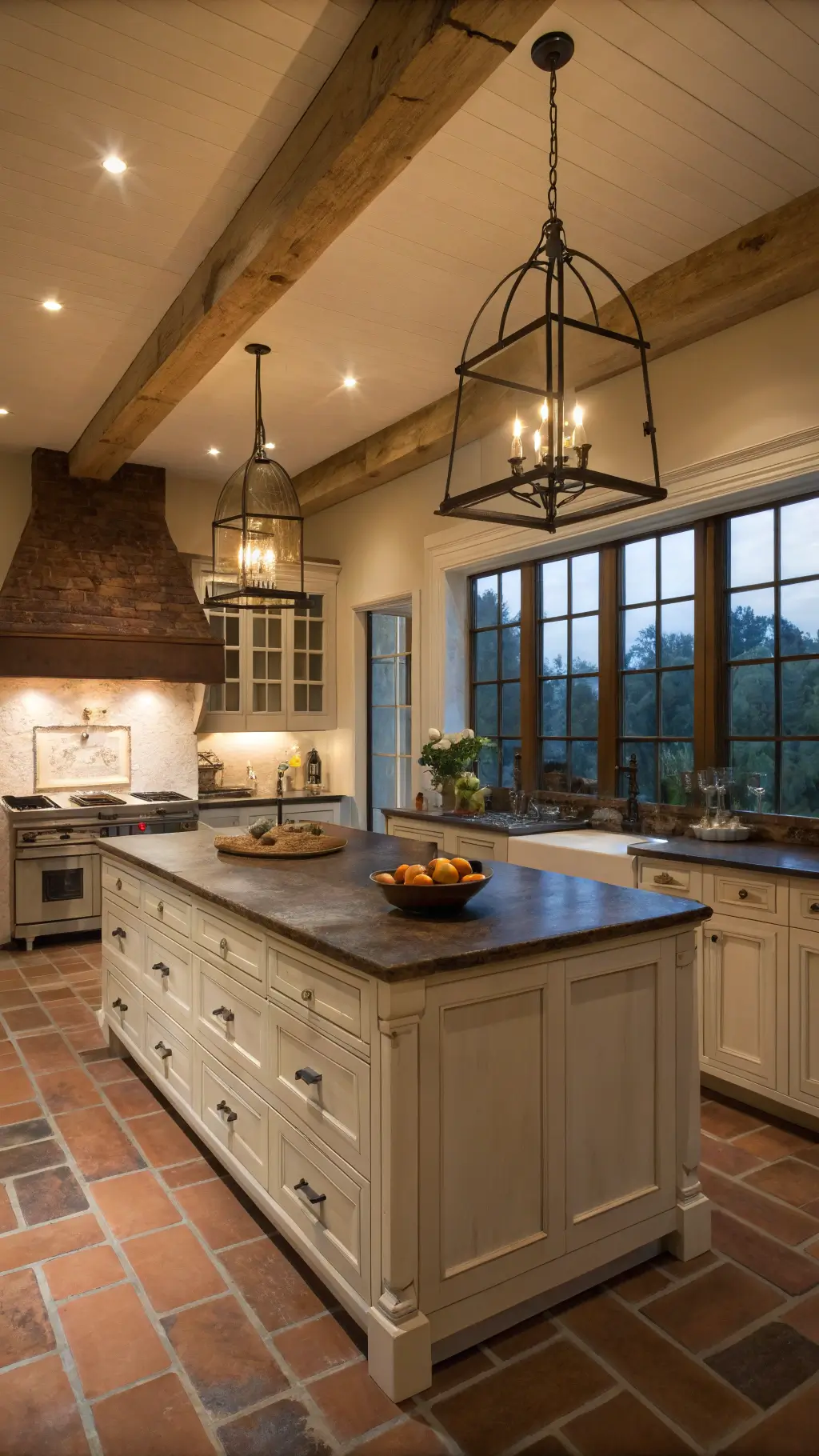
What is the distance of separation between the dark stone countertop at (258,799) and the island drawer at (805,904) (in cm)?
412

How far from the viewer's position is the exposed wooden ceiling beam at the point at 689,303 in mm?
3186

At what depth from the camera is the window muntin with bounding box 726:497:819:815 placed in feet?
12.0

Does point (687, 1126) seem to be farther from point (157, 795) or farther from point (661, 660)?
point (157, 795)

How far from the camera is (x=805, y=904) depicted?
9.80ft

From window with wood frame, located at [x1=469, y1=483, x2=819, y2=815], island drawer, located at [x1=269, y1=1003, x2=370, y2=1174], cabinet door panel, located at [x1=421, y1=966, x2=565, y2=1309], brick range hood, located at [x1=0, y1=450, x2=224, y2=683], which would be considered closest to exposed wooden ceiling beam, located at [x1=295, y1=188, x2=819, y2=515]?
window with wood frame, located at [x1=469, y1=483, x2=819, y2=815]

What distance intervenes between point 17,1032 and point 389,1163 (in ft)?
9.84

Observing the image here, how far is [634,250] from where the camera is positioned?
3488 mm

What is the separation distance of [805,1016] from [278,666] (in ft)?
16.4

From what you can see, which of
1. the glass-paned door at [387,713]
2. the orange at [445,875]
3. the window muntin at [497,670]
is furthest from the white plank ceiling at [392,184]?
the glass-paned door at [387,713]

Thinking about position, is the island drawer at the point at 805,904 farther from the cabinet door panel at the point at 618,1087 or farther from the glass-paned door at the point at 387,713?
the glass-paned door at the point at 387,713

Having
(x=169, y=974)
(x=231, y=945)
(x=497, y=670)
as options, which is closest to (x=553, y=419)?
(x=231, y=945)

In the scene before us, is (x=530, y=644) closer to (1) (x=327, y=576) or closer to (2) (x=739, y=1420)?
(1) (x=327, y=576)

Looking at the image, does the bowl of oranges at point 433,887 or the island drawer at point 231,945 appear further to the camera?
the island drawer at point 231,945

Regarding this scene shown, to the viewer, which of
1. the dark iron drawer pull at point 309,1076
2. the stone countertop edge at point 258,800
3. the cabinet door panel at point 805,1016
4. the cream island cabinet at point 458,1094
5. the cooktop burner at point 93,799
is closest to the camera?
the cream island cabinet at point 458,1094
